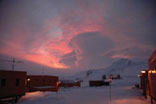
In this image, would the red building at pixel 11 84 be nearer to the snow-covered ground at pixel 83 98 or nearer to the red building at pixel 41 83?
the snow-covered ground at pixel 83 98

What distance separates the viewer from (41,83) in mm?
34188

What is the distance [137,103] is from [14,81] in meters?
16.3

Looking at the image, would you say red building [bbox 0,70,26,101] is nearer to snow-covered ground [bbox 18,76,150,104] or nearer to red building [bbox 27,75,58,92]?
snow-covered ground [bbox 18,76,150,104]

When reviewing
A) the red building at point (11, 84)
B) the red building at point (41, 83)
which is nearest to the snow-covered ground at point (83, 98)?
the red building at point (11, 84)

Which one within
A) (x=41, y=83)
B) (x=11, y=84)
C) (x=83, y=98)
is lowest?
(x=83, y=98)

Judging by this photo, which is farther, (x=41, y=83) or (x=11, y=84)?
(x=41, y=83)

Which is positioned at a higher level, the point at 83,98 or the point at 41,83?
the point at 41,83

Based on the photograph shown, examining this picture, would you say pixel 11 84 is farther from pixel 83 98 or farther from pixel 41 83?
pixel 41 83

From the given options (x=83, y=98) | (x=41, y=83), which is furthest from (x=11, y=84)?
(x=41, y=83)

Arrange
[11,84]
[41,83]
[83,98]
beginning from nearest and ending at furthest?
[11,84] < [83,98] < [41,83]

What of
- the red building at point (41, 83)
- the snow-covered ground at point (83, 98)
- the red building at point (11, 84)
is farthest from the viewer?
the red building at point (41, 83)

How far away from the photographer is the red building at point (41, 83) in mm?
31047

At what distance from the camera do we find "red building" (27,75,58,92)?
3105cm

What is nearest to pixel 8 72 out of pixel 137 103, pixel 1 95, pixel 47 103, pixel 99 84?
pixel 1 95
